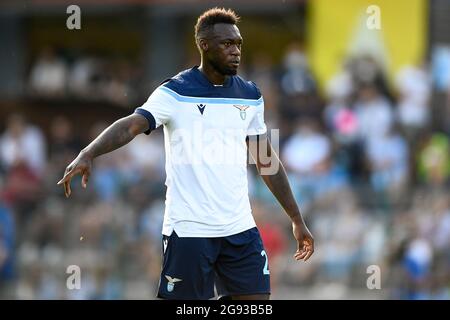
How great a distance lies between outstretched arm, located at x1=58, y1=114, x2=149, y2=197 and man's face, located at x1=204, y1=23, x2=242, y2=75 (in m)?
0.72

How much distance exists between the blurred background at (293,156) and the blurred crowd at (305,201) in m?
0.02

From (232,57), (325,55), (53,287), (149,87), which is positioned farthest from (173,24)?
(232,57)

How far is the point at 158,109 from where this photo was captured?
7750 mm

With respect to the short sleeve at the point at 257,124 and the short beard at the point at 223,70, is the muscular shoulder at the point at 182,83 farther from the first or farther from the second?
the short sleeve at the point at 257,124

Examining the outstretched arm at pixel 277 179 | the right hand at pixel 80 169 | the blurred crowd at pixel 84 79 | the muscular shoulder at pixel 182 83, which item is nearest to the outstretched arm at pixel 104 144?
the right hand at pixel 80 169

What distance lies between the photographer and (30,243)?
16.9 m

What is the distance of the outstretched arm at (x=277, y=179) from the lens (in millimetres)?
8188

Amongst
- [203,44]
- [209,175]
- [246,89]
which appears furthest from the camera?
[246,89]

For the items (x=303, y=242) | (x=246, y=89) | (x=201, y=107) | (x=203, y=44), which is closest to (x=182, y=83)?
(x=201, y=107)

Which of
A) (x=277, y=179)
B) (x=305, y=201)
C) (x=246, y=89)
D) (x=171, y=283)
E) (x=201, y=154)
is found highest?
(x=246, y=89)

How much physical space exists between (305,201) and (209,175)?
8.16 m

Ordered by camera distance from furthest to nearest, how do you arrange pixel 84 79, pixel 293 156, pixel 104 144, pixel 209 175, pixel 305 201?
pixel 84 79, pixel 293 156, pixel 305 201, pixel 209 175, pixel 104 144

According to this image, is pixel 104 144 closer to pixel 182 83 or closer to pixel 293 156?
pixel 182 83

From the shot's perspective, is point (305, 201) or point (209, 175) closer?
point (209, 175)
